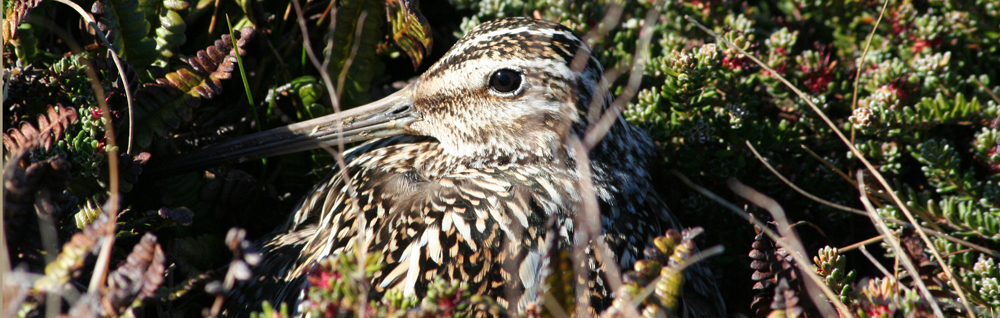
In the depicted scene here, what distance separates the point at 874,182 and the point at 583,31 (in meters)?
1.34

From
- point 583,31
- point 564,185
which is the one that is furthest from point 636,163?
point 583,31

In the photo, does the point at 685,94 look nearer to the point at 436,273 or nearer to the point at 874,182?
the point at 874,182

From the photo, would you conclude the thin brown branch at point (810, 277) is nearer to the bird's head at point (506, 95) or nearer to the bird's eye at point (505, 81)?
the bird's head at point (506, 95)

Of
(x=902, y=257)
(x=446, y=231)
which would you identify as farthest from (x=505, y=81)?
(x=902, y=257)

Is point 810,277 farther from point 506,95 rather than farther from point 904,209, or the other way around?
point 506,95

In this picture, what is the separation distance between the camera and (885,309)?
1.76 m

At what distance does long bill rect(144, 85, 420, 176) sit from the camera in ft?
8.21

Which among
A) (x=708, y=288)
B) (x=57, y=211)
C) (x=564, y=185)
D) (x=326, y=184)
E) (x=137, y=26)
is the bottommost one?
(x=708, y=288)

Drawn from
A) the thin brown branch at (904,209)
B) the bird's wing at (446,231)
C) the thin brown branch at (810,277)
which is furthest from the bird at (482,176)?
the thin brown branch at (904,209)

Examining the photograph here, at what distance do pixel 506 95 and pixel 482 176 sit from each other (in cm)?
27

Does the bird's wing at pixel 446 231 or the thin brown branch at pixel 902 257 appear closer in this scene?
the thin brown branch at pixel 902 257

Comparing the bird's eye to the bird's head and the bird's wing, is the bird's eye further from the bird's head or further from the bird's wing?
the bird's wing

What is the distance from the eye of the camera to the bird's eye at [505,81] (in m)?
2.28

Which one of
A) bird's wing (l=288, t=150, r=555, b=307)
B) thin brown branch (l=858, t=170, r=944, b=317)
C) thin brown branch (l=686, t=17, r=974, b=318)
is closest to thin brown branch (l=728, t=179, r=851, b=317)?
thin brown branch (l=858, t=170, r=944, b=317)
